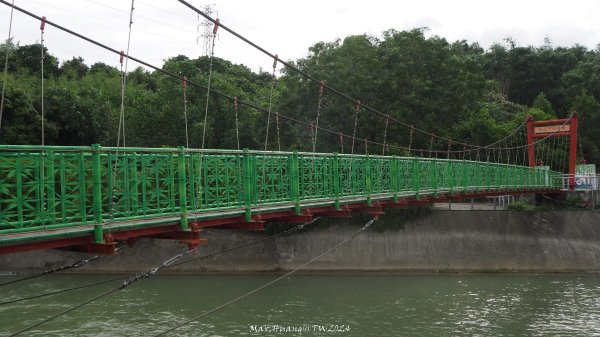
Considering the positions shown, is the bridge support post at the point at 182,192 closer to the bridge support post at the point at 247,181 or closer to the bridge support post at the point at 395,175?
the bridge support post at the point at 247,181

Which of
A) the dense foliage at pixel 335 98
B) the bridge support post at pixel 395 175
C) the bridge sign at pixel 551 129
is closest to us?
the bridge support post at pixel 395 175

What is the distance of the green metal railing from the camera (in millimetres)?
5078

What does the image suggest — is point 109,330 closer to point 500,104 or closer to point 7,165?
point 7,165

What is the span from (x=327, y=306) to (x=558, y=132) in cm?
1442

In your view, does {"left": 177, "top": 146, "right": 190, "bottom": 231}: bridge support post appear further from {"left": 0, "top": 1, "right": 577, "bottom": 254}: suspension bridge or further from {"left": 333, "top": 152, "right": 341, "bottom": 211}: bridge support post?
{"left": 333, "top": 152, "right": 341, "bottom": 211}: bridge support post

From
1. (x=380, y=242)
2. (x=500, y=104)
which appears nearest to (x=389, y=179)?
(x=380, y=242)

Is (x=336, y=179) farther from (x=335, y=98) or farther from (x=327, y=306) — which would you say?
(x=335, y=98)

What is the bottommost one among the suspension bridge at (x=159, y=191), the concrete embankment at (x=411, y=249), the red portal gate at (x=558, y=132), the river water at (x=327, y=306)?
the river water at (x=327, y=306)

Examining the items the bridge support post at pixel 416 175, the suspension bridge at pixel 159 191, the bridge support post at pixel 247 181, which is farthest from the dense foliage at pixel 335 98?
the bridge support post at pixel 247 181

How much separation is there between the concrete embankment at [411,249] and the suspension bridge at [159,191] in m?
7.26

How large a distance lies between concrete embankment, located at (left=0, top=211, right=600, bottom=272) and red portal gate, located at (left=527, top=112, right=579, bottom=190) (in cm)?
423

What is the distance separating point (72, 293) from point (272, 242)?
6.26m

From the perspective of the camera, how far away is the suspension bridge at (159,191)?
16.6ft

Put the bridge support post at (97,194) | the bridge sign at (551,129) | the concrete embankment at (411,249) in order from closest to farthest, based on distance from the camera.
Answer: the bridge support post at (97,194)
the concrete embankment at (411,249)
the bridge sign at (551,129)
